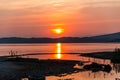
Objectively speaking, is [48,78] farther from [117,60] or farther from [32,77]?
[117,60]

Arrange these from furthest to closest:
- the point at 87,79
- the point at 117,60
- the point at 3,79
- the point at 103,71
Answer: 1. the point at 117,60
2. the point at 103,71
3. the point at 87,79
4. the point at 3,79

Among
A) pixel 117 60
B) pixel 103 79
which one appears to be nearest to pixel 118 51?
pixel 117 60

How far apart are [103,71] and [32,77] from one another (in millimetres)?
31714

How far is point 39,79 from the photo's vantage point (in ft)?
183

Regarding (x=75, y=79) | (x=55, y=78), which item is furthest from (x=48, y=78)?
(x=75, y=79)

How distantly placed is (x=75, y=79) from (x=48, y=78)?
6.22m

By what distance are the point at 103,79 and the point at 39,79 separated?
1561 centimetres

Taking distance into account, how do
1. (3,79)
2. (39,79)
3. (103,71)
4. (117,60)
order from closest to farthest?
(39,79), (3,79), (103,71), (117,60)

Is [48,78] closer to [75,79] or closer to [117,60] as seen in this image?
[75,79]

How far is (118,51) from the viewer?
118812 millimetres

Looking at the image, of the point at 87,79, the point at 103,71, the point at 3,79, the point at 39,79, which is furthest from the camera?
the point at 103,71

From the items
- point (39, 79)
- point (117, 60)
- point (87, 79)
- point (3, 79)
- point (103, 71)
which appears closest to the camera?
point (39, 79)

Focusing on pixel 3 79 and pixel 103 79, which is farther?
pixel 103 79

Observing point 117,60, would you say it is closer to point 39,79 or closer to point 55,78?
point 55,78
